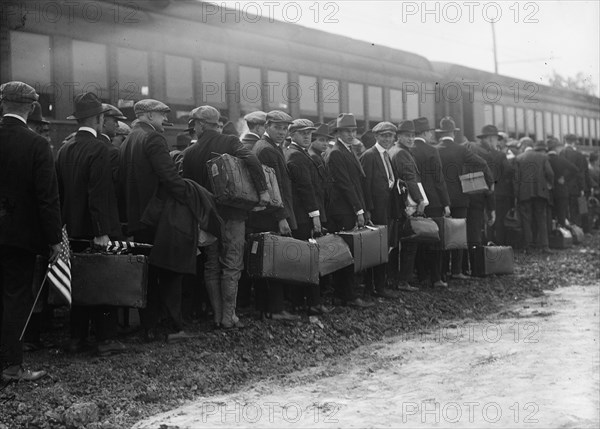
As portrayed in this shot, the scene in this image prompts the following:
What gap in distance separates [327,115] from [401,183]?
3374 millimetres

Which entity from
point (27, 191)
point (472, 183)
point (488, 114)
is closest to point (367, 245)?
point (472, 183)

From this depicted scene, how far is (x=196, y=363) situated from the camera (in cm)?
546

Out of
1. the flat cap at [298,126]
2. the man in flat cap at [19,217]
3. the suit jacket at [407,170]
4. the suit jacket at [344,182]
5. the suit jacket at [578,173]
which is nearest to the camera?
the man in flat cap at [19,217]

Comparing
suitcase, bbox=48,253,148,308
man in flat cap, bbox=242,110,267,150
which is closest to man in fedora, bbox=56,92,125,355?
suitcase, bbox=48,253,148,308

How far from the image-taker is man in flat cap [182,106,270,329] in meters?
6.20

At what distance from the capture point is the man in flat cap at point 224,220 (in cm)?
620

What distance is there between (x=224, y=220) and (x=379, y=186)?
2313 mm

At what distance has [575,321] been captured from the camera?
7492mm

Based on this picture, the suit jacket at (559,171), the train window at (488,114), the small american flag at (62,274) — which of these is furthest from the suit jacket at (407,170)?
the train window at (488,114)

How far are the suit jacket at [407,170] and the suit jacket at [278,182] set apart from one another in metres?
1.99

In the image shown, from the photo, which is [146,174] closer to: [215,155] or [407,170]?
[215,155]

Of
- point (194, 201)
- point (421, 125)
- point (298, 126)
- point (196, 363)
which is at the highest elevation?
point (421, 125)

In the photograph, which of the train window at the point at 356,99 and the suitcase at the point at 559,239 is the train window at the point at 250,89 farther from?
the suitcase at the point at 559,239

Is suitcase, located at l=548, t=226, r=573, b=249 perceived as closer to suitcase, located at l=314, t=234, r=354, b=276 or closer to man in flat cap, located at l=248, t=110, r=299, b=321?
suitcase, located at l=314, t=234, r=354, b=276
